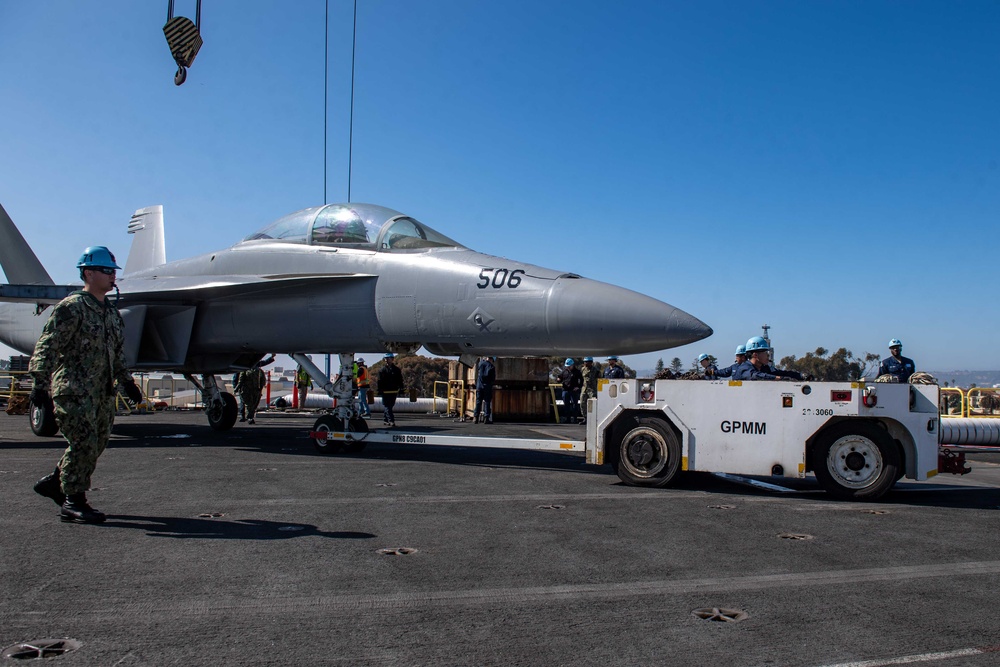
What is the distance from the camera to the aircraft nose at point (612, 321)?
6902mm

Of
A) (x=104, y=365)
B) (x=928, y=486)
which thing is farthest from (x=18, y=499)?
(x=928, y=486)

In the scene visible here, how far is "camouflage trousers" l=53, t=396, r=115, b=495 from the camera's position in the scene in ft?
16.3

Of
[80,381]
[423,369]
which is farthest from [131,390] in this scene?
[423,369]

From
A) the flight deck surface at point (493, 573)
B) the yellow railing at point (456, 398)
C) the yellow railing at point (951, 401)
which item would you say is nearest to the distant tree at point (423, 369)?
the yellow railing at point (456, 398)

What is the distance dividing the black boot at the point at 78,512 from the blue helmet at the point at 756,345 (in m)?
6.20

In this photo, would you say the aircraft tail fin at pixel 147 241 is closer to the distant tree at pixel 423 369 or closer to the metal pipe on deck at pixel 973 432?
the metal pipe on deck at pixel 973 432

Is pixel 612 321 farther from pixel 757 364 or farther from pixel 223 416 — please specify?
pixel 223 416

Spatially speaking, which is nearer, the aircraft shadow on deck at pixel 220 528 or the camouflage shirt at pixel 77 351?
the aircraft shadow on deck at pixel 220 528

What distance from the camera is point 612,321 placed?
7.04 m

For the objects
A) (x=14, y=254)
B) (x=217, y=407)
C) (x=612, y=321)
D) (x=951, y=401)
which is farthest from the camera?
(x=951, y=401)

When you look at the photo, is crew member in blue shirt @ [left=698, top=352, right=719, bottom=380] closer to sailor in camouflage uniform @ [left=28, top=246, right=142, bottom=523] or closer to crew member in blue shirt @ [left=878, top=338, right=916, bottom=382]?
crew member in blue shirt @ [left=878, top=338, right=916, bottom=382]

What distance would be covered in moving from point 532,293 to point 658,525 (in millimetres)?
3078

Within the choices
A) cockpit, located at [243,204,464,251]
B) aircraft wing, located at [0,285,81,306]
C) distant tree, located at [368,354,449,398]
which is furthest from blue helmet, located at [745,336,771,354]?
distant tree, located at [368,354,449,398]

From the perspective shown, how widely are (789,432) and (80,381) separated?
5.60 m
